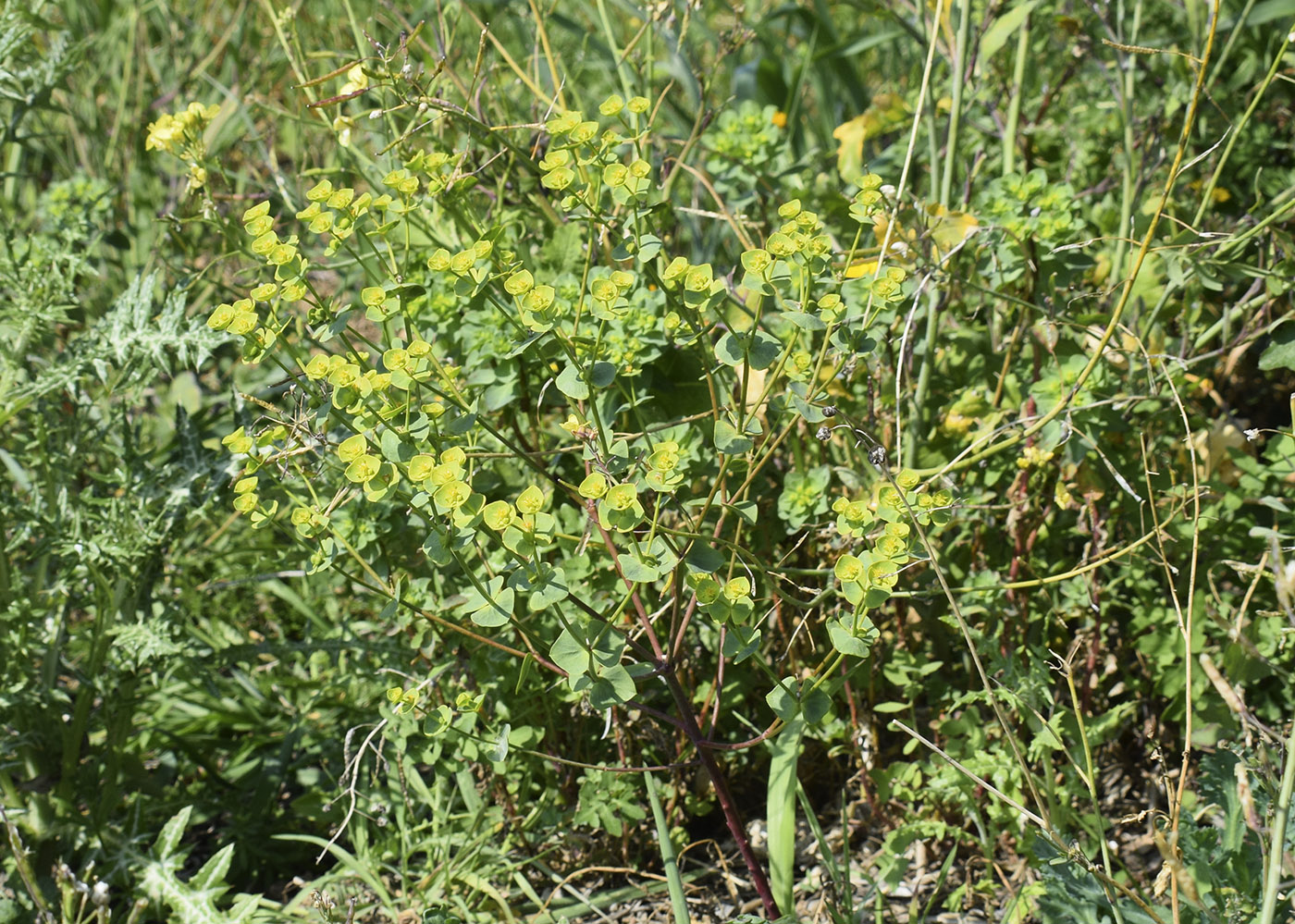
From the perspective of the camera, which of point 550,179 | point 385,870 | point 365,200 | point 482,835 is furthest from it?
point 385,870

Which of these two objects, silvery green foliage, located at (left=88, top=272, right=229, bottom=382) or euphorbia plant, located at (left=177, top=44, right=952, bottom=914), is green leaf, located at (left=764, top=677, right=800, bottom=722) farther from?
silvery green foliage, located at (left=88, top=272, right=229, bottom=382)

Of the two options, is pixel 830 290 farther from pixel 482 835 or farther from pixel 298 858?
pixel 298 858

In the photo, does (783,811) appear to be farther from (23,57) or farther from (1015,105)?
(23,57)

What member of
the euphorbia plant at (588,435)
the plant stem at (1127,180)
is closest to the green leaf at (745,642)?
the euphorbia plant at (588,435)

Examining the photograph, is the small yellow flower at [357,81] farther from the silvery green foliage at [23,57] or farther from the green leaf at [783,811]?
the green leaf at [783,811]

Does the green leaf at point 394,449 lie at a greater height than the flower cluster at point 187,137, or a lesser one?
lesser

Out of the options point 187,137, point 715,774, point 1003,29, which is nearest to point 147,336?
point 187,137

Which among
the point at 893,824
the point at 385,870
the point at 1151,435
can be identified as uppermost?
the point at 1151,435

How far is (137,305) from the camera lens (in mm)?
1716

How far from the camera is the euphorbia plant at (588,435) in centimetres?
114

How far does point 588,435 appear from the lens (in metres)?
1.11

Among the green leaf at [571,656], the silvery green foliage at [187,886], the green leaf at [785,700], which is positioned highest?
the green leaf at [571,656]

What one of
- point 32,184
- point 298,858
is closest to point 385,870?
point 298,858

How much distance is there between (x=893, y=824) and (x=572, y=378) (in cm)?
91
